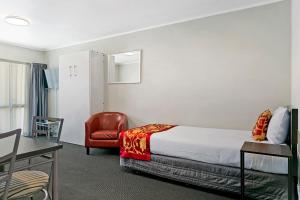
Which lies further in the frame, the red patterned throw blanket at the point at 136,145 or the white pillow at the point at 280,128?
the red patterned throw blanket at the point at 136,145

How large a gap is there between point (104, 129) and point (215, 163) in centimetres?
256

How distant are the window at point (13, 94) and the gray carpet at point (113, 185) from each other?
2.64 metres

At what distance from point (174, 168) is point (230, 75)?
164 centimetres

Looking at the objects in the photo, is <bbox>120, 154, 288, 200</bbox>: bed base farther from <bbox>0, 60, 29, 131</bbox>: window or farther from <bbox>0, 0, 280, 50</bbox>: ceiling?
<bbox>0, 60, 29, 131</bbox>: window

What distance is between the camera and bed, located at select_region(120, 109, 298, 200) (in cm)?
200

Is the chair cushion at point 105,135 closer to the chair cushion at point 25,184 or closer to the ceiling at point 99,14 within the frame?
the ceiling at point 99,14

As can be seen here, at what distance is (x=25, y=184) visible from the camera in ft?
4.80

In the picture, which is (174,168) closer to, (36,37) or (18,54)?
(36,37)

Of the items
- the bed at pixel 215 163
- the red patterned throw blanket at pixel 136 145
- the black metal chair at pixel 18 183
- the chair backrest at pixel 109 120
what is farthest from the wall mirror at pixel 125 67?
the black metal chair at pixel 18 183

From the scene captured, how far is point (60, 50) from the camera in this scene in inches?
214

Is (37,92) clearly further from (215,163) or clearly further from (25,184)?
(215,163)

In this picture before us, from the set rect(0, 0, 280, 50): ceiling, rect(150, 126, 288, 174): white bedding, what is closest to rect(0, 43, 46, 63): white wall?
rect(0, 0, 280, 50): ceiling

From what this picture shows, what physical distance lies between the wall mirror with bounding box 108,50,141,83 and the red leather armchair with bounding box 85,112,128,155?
747 millimetres

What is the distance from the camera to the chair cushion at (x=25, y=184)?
137 centimetres
